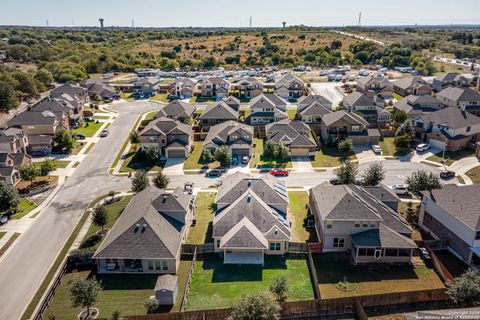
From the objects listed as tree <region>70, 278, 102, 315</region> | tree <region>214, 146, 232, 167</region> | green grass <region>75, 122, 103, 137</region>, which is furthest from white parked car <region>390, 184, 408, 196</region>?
green grass <region>75, 122, 103, 137</region>

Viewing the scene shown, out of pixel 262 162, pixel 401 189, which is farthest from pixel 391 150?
pixel 262 162

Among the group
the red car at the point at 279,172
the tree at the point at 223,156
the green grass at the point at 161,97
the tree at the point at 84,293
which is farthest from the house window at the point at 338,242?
the green grass at the point at 161,97

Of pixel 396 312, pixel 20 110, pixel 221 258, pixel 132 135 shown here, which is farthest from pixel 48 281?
pixel 20 110

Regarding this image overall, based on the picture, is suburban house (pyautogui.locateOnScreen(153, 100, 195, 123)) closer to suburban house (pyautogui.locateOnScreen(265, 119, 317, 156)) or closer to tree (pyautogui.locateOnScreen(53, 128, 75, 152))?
tree (pyautogui.locateOnScreen(53, 128, 75, 152))

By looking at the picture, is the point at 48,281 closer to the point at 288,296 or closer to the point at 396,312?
the point at 288,296

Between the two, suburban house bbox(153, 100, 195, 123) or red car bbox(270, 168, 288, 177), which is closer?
red car bbox(270, 168, 288, 177)
